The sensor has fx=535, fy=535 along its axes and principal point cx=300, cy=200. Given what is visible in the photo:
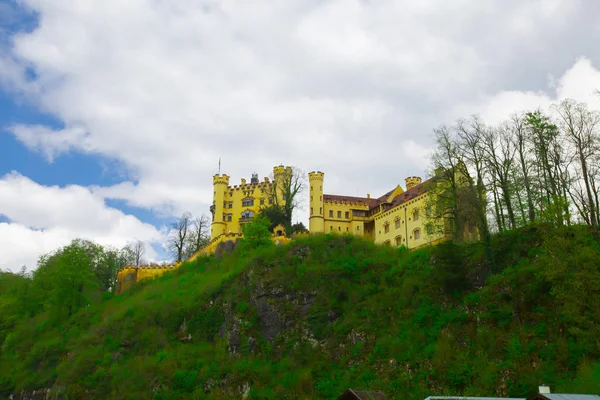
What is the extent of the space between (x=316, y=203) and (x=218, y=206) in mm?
12884

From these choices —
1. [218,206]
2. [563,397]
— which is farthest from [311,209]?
[563,397]

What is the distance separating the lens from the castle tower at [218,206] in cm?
6931

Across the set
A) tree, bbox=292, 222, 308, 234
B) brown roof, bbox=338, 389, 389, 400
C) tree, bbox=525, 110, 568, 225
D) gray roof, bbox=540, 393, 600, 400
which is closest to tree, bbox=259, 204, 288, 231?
tree, bbox=292, 222, 308, 234

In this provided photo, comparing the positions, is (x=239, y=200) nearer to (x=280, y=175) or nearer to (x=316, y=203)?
(x=280, y=175)

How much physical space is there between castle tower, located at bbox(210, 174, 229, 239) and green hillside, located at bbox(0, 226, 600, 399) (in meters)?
14.1

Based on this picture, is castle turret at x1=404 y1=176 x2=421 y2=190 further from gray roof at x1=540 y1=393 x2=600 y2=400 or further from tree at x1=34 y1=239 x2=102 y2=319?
gray roof at x1=540 y1=393 x2=600 y2=400

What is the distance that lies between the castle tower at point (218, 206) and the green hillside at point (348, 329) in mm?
14128

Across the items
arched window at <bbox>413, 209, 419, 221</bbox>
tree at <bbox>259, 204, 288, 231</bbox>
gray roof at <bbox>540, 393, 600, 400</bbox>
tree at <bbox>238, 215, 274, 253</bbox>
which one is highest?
tree at <bbox>259, 204, 288, 231</bbox>

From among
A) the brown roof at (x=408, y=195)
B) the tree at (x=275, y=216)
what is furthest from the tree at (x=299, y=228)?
the brown roof at (x=408, y=195)

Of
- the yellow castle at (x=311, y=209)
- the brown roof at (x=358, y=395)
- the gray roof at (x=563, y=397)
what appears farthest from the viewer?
the yellow castle at (x=311, y=209)

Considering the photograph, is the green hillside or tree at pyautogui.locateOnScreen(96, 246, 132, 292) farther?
tree at pyautogui.locateOnScreen(96, 246, 132, 292)

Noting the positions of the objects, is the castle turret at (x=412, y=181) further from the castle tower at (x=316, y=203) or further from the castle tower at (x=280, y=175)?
the castle tower at (x=280, y=175)

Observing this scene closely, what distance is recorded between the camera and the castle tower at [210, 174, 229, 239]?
69.3m

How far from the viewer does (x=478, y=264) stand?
36812mm
